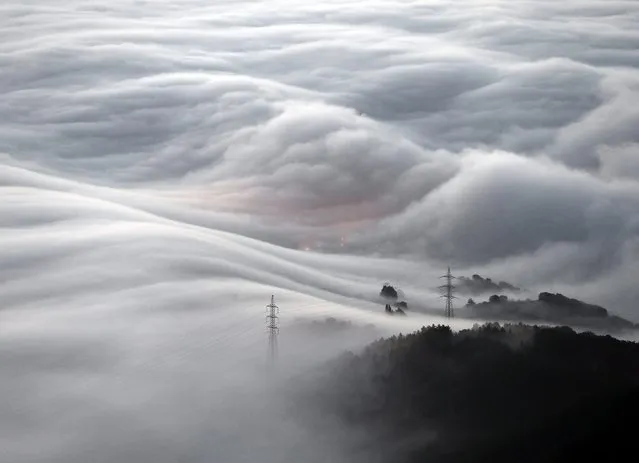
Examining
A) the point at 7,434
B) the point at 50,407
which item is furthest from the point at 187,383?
the point at 7,434

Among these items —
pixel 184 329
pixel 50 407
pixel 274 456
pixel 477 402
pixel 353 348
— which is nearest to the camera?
pixel 274 456

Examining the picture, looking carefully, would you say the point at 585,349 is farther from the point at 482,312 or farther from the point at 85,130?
the point at 85,130

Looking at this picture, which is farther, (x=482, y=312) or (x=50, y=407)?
(x=482, y=312)

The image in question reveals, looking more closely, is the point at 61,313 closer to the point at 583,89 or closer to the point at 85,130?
the point at 85,130

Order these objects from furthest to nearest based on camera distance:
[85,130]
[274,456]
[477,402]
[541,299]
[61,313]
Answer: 1. [85,130]
2. [541,299]
3. [61,313]
4. [477,402]
5. [274,456]

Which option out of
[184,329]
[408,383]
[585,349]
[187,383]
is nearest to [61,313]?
Result: [184,329]

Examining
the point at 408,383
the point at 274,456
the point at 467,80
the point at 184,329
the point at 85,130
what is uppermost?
the point at 467,80

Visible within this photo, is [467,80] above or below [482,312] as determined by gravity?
above
